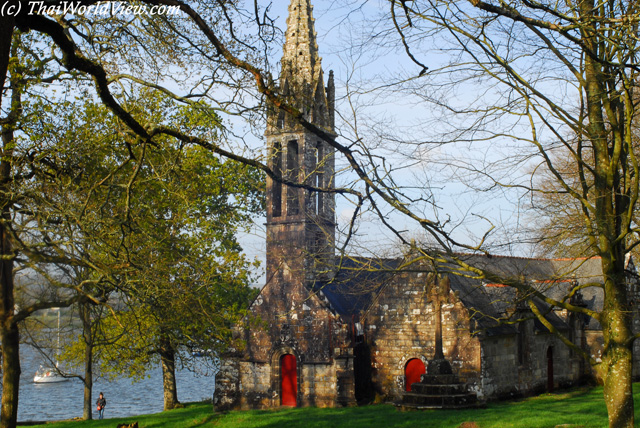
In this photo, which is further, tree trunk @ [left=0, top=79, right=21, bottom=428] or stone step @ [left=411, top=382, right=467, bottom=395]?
stone step @ [left=411, top=382, right=467, bottom=395]

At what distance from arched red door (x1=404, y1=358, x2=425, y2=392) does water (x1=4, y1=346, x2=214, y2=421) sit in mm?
16928

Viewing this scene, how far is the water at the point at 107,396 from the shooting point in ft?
157

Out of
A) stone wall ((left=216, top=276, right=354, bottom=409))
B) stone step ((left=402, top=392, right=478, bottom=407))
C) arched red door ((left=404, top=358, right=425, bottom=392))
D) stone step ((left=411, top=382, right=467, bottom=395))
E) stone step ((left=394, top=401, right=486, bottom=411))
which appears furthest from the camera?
arched red door ((left=404, top=358, right=425, bottom=392))

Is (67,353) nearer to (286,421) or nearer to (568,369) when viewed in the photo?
(286,421)

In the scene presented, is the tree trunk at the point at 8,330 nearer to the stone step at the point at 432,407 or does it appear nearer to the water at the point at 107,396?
the stone step at the point at 432,407

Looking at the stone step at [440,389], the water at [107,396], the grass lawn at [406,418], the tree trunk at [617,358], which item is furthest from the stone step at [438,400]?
the water at [107,396]

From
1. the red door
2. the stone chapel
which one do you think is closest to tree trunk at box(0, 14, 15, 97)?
the stone chapel

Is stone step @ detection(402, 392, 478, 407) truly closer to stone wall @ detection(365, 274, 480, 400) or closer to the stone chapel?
the stone chapel

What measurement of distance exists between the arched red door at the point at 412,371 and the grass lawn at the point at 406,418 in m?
2.30

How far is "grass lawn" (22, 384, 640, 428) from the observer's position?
1739 cm

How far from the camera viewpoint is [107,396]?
60.1 m

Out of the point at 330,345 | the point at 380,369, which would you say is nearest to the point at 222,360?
the point at 330,345

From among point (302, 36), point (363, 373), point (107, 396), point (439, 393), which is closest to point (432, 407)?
point (439, 393)

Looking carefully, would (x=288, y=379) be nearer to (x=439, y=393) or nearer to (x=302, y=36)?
(x=439, y=393)
